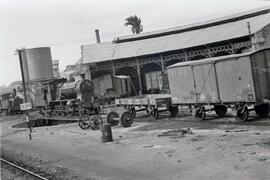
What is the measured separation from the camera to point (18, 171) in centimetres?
1608

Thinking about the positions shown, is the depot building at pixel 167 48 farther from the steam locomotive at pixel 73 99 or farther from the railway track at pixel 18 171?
the railway track at pixel 18 171

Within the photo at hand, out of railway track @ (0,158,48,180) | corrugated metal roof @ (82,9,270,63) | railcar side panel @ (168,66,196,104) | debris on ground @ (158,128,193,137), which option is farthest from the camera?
corrugated metal roof @ (82,9,270,63)

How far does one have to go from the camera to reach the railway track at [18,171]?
14266 mm

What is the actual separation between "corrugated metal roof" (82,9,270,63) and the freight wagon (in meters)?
14.0

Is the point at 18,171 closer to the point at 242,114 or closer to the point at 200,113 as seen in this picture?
the point at 242,114

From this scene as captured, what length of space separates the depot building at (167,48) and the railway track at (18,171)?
70.3 ft

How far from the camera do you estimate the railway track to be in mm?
14266

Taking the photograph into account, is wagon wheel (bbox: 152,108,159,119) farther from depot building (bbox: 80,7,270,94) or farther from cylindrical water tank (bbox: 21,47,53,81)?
cylindrical water tank (bbox: 21,47,53,81)

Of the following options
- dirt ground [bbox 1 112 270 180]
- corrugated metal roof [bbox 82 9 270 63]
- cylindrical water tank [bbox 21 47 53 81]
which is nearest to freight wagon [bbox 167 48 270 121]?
dirt ground [bbox 1 112 270 180]

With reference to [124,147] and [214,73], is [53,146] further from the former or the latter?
[214,73]

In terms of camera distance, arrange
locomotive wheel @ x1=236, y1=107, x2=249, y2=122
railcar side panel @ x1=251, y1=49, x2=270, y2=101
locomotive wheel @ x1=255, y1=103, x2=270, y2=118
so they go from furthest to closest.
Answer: locomotive wheel @ x1=255, y1=103, x2=270, y2=118, locomotive wheel @ x1=236, y1=107, x2=249, y2=122, railcar side panel @ x1=251, y1=49, x2=270, y2=101

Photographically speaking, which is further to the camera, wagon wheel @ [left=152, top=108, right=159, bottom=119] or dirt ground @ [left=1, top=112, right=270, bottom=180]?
wagon wheel @ [left=152, top=108, right=159, bottom=119]

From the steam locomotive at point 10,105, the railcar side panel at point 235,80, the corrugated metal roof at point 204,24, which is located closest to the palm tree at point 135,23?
the corrugated metal roof at point 204,24

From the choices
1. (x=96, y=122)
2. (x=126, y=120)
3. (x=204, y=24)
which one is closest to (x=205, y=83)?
(x=126, y=120)
